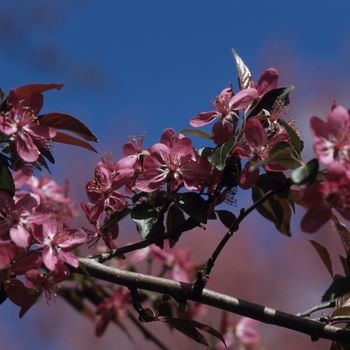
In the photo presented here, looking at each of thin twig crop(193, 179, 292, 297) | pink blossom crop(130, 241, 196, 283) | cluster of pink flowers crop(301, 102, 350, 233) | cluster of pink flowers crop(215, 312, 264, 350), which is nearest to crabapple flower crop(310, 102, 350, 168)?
cluster of pink flowers crop(301, 102, 350, 233)

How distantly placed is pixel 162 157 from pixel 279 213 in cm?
19

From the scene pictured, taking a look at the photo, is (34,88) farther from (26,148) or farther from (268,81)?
(268,81)

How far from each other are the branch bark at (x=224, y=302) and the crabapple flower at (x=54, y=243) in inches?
1.2

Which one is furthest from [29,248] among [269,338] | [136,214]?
[269,338]

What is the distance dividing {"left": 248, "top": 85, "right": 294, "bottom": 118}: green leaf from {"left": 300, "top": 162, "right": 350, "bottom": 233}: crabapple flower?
0.26 metres

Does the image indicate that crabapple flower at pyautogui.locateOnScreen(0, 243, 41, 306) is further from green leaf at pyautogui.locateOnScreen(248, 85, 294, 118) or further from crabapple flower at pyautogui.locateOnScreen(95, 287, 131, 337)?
crabapple flower at pyautogui.locateOnScreen(95, 287, 131, 337)

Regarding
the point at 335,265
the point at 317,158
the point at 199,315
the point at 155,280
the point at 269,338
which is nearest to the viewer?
the point at 317,158

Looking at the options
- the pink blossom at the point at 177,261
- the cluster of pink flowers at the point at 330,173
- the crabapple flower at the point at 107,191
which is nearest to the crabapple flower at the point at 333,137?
the cluster of pink flowers at the point at 330,173

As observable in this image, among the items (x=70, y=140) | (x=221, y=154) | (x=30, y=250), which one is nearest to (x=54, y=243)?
(x=30, y=250)

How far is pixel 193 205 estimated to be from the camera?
854 millimetres

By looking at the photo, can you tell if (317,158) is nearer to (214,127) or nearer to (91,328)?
(214,127)

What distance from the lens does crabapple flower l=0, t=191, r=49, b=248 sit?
2.68 ft

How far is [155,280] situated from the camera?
863 millimetres

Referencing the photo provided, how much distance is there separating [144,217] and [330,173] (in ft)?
1.08
